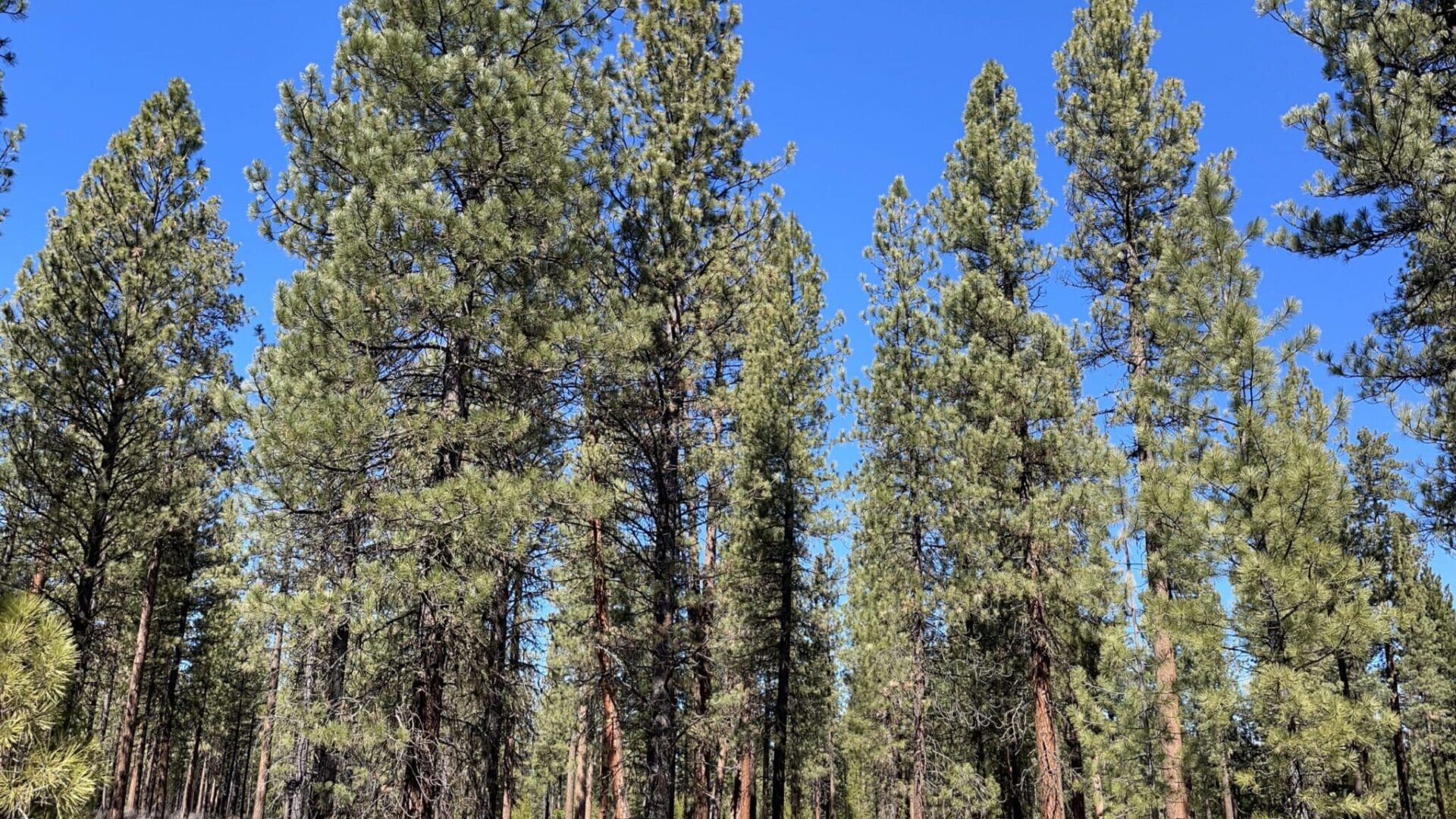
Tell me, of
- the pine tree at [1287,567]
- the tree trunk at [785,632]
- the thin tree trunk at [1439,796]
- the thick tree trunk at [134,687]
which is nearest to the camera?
the pine tree at [1287,567]

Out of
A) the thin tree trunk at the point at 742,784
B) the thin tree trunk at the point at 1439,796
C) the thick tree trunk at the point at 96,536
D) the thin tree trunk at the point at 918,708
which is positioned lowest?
the thin tree trunk at the point at 1439,796

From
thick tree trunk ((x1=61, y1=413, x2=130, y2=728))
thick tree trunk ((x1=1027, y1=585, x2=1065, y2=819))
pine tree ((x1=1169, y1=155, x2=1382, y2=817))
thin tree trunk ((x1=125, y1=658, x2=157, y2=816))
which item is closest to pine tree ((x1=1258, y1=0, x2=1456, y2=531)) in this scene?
pine tree ((x1=1169, y1=155, x2=1382, y2=817))

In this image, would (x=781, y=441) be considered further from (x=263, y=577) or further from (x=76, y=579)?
(x=76, y=579)

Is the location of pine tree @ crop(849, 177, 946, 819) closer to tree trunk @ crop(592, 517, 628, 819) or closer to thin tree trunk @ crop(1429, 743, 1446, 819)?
tree trunk @ crop(592, 517, 628, 819)

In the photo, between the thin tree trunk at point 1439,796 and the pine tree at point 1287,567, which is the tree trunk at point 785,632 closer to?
the pine tree at point 1287,567

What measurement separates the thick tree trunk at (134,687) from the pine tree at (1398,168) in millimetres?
18908

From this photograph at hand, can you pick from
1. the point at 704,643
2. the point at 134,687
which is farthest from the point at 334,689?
the point at 134,687

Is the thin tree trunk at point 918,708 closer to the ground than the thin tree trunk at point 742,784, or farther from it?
farther from it

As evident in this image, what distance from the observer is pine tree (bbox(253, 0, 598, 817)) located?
6582 mm

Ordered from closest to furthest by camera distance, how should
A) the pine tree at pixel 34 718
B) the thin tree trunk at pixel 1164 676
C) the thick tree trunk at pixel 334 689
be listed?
the pine tree at pixel 34 718 < the thick tree trunk at pixel 334 689 < the thin tree trunk at pixel 1164 676

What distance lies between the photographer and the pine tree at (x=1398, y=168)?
703cm

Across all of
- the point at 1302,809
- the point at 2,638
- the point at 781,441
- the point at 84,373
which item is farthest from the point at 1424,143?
the point at 84,373

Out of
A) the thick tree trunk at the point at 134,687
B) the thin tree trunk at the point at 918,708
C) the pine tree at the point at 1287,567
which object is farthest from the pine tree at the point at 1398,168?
the thick tree trunk at the point at 134,687

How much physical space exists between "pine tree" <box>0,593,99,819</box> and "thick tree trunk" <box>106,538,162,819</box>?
11628mm
